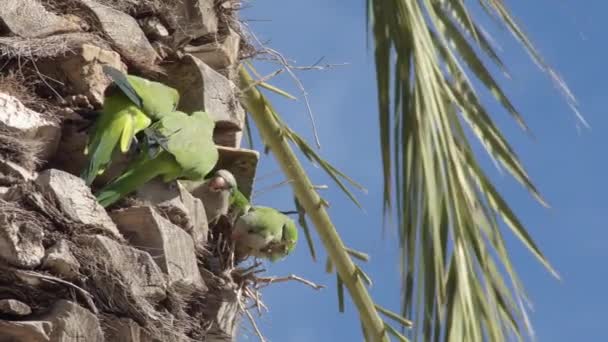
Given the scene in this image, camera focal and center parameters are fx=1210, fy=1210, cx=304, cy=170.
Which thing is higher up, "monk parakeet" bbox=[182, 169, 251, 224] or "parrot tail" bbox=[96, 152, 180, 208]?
"parrot tail" bbox=[96, 152, 180, 208]

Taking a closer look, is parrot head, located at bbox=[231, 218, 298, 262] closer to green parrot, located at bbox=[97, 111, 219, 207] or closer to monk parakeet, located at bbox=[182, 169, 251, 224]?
monk parakeet, located at bbox=[182, 169, 251, 224]

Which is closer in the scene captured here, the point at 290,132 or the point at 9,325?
the point at 9,325

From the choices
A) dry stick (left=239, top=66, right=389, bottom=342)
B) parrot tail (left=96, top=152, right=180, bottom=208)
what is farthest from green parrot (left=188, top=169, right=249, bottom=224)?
dry stick (left=239, top=66, right=389, bottom=342)

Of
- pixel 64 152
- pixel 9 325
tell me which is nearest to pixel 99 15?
pixel 64 152

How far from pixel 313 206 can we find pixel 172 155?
84 centimetres

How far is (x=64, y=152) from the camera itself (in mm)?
3027

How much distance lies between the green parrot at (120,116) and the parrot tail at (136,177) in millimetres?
51

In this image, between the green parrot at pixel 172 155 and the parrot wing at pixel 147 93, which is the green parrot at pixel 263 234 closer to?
the green parrot at pixel 172 155

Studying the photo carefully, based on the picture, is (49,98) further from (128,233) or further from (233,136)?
(233,136)

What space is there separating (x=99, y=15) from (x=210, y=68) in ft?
1.36

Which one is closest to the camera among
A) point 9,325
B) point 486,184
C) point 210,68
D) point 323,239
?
point 9,325

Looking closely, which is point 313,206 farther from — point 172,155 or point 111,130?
point 111,130

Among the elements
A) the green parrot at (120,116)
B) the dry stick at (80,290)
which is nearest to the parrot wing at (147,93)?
the green parrot at (120,116)

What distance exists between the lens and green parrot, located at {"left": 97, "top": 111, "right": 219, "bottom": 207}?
3.02 meters
